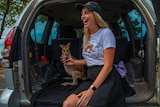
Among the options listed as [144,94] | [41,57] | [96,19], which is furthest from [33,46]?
[144,94]

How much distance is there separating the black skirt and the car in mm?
298

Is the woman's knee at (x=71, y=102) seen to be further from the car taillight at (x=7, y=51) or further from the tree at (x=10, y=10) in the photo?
the tree at (x=10, y=10)

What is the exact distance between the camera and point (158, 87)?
323 cm

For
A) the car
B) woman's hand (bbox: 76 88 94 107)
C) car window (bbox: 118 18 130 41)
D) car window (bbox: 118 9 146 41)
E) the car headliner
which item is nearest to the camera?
woman's hand (bbox: 76 88 94 107)

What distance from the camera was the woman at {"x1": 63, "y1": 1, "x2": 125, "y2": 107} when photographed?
9.57 ft

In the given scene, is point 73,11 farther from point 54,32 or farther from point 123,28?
point 123,28

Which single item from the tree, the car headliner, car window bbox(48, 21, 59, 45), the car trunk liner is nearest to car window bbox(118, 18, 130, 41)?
the car headliner

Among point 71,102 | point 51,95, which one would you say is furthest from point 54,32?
point 71,102

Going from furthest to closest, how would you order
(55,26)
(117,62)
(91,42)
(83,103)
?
1. (55,26)
2. (117,62)
3. (91,42)
4. (83,103)

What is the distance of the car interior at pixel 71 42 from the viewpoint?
3.75 m

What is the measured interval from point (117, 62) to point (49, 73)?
1270 millimetres

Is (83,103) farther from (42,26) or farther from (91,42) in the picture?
(42,26)

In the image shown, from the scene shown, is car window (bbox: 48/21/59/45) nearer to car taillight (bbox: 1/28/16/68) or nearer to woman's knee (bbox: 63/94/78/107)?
car taillight (bbox: 1/28/16/68)

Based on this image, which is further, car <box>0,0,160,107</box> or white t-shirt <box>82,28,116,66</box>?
car <box>0,0,160,107</box>
